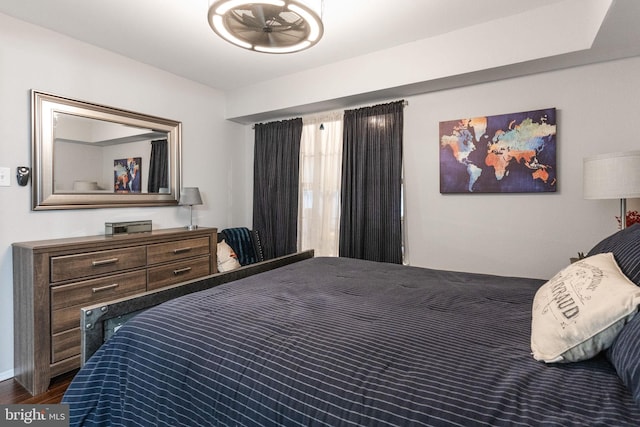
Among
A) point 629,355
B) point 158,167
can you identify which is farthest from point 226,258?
point 629,355

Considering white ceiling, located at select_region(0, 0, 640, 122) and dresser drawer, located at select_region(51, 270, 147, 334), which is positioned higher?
white ceiling, located at select_region(0, 0, 640, 122)

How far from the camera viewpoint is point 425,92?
302cm

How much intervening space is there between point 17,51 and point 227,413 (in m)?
2.96

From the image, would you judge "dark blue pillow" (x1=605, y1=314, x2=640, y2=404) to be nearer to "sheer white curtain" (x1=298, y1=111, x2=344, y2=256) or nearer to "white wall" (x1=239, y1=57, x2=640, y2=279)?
"white wall" (x1=239, y1=57, x2=640, y2=279)

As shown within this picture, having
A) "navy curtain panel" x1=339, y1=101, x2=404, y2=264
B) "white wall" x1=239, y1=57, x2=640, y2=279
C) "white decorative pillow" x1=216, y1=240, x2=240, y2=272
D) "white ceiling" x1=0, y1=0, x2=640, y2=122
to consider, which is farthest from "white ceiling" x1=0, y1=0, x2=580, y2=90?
"white decorative pillow" x1=216, y1=240, x2=240, y2=272

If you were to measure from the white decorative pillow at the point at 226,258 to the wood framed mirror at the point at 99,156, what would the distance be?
685 millimetres

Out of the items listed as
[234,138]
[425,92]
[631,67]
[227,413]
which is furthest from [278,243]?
[631,67]

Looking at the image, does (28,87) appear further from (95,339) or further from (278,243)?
(278,243)

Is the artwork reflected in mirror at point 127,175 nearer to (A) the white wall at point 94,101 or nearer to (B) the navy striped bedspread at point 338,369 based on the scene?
(A) the white wall at point 94,101

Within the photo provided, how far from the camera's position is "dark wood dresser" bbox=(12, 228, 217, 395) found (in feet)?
6.76

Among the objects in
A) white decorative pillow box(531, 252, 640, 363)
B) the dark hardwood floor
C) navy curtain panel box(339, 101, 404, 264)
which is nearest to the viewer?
white decorative pillow box(531, 252, 640, 363)

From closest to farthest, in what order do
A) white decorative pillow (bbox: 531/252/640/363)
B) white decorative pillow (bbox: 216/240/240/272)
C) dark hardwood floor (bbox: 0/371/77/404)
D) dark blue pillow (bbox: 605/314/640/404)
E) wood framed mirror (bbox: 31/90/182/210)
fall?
dark blue pillow (bbox: 605/314/640/404)
white decorative pillow (bbox: 531/252/640/363)
dark hardwood floor (bbox: 0/371/77/404)
wood framed mirror (bbox: 31/90/182/210)
white decorative pillow (bbox: 216/240/240/272)

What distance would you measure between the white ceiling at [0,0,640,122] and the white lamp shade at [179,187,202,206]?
1258mm

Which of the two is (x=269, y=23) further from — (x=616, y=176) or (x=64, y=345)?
(x=64, y=345)
